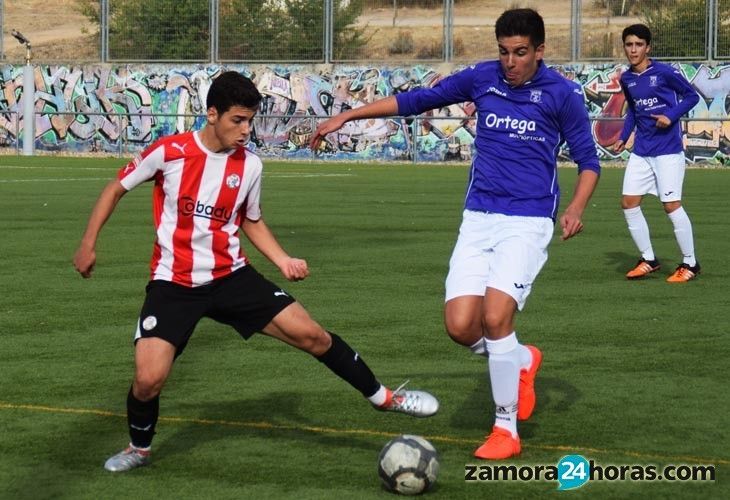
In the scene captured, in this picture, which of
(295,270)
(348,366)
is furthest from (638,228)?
(295,270)

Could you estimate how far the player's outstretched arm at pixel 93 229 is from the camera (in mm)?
6234

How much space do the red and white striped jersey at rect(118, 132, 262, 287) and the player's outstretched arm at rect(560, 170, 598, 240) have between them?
5.03 ft

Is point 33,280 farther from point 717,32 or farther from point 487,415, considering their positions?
point 717,32

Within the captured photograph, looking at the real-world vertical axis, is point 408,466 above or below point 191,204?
below

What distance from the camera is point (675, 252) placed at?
612 inches

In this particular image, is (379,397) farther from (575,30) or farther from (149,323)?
(575,30)

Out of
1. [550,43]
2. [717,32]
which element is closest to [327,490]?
[717,32]

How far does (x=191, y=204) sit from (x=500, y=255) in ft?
4.82

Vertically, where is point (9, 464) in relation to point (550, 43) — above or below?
below

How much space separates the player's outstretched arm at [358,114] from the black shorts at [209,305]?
0.83 meters

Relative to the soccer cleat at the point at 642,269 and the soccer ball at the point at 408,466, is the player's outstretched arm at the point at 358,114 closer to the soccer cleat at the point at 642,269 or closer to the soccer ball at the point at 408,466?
the soccer ball at the point at 408,466

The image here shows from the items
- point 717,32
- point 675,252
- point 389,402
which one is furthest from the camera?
point 717,32

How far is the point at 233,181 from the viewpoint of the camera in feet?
21.2

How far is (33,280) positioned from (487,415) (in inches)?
253
